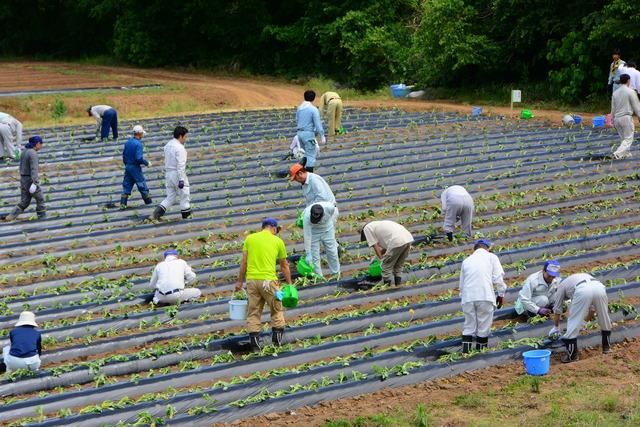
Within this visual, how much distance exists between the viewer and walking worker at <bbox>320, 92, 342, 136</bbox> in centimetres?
1986

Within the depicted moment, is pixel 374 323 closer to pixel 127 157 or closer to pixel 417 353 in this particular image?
pixel 417 353

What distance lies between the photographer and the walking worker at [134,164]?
1538 centimetres

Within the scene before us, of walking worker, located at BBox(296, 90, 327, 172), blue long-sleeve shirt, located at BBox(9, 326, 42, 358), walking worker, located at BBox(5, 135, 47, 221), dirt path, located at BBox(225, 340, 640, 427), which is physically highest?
walking worker, located at BBox(296, 90, 327, 172)

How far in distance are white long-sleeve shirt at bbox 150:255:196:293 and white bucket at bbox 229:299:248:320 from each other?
148 cm

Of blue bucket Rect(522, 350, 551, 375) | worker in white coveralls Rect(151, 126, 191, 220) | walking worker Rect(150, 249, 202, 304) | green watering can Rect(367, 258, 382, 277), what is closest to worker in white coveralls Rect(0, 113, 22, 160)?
worker in white coveralls Rect(151, 126, 191, 220)

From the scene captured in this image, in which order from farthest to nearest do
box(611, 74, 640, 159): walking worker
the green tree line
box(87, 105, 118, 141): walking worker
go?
the green tree line
box(87, 105, 118, 141): walking worker
box(611, 74, 640, 159): walking worker

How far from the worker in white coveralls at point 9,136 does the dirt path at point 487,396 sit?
1183 cm

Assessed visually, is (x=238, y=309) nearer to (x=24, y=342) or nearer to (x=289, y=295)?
(x=289, y=295)

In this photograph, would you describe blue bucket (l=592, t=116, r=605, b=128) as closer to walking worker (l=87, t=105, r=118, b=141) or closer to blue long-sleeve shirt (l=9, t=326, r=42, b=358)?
walking worker (l=87, t=105, r=118, b=141)

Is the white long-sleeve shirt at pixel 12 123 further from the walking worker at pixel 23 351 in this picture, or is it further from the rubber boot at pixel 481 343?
the rubber boot at pixel 481 343

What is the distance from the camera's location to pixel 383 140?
20.8 m

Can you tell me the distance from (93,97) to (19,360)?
71.3 ft

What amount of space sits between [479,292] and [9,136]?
12032mm

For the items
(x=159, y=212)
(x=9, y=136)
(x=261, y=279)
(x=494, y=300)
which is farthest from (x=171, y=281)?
(x=9, y=136)
